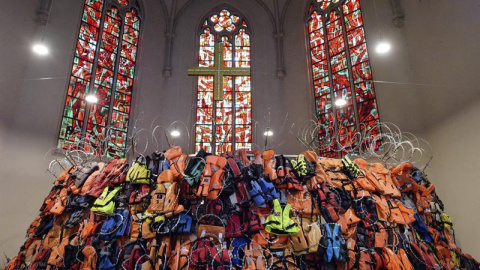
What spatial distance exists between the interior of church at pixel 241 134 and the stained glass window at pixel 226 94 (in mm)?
63

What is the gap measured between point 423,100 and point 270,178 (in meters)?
5.51

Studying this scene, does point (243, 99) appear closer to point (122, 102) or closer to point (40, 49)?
point (122, 102)

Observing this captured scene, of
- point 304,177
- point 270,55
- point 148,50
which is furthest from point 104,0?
point 304,177

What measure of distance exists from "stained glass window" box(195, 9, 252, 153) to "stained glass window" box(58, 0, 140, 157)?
96.5 inches

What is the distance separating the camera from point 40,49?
25.8 feet

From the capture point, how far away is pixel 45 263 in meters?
4.89

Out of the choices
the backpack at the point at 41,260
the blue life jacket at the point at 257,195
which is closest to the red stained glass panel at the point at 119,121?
the backpack at the point at 41,260

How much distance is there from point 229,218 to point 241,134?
265 inches

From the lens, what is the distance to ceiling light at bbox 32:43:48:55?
7873mm

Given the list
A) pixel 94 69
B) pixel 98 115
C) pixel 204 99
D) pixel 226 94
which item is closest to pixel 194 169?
pixel 98 115

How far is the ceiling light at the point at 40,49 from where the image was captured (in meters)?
7.87

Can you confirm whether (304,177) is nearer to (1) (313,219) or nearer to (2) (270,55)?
(1) (313,219)

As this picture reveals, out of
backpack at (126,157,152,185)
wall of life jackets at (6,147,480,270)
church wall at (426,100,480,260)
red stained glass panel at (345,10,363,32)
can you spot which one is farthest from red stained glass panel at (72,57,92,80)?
church wall at (426,100,480,260)

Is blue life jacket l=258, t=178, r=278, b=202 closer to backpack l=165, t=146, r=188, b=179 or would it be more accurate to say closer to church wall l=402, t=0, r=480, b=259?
backpack l=165, t=146, r=188, b=179
